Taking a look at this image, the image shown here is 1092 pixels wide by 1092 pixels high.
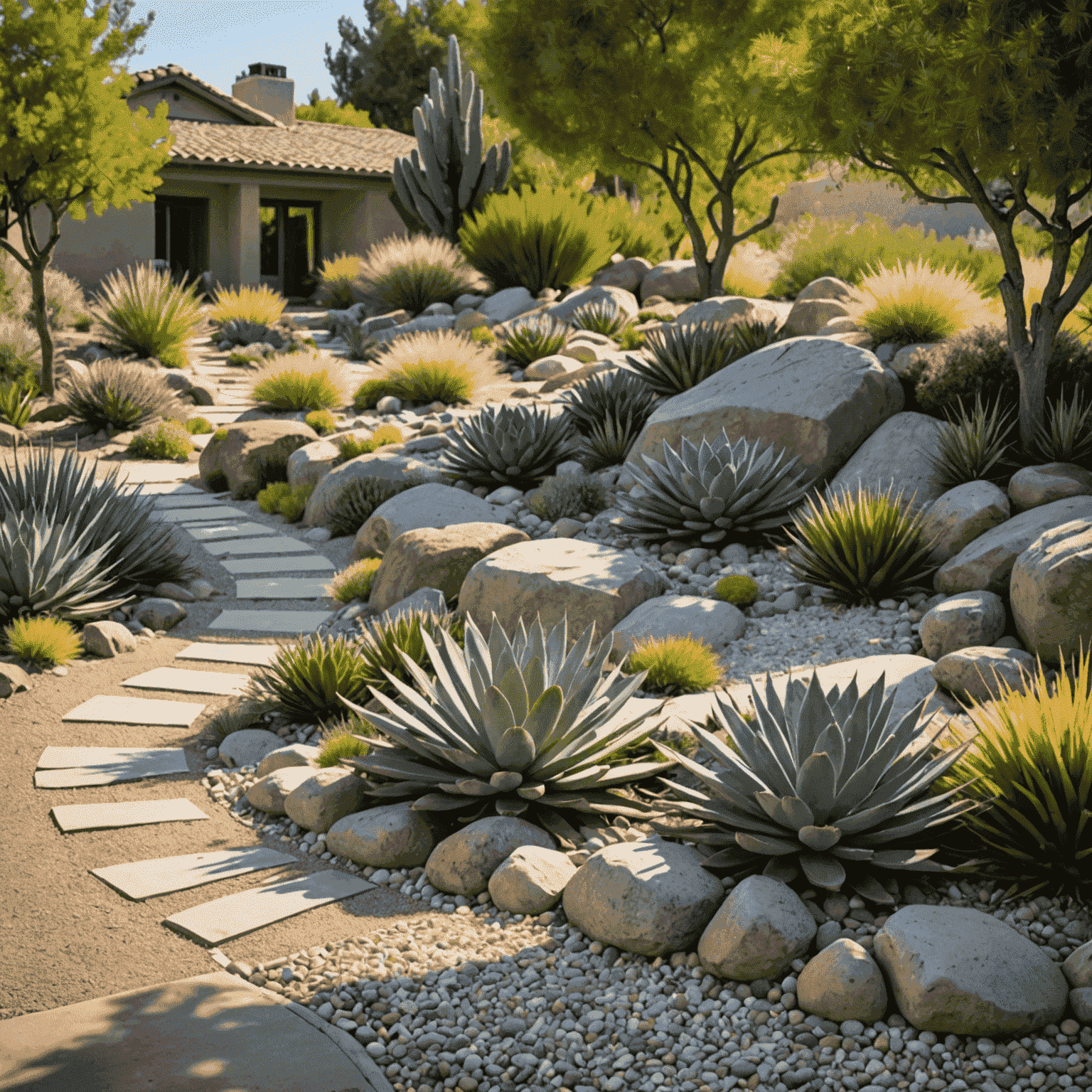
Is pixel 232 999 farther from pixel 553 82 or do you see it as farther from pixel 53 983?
pixel 553 82

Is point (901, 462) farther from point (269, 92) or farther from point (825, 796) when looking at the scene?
point (269, 92)

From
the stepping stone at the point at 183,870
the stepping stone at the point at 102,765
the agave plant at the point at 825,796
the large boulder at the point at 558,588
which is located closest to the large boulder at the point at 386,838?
the stepping stone at the point at 183,870

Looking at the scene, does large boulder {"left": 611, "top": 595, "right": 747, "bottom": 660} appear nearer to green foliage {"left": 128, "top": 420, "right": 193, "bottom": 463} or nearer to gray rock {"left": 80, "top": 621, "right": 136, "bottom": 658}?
gray rock {"left": 80, "top": 621, "right": 136, "bottom": 658}

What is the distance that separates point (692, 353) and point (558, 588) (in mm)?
4225

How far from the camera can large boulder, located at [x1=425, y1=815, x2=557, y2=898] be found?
4.25 meters

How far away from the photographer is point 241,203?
25875 millimetres

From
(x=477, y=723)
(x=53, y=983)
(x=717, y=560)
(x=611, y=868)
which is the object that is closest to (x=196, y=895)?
(x=53, y=983)

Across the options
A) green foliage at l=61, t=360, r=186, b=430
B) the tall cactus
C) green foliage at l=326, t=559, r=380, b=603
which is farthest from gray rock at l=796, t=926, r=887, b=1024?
the tall cactus

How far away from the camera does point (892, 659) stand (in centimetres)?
545

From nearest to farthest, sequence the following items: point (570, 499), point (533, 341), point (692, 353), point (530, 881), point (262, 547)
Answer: point (530, 881), point (570, 499), point (262, 547), point (692, 353), point (533, 341)

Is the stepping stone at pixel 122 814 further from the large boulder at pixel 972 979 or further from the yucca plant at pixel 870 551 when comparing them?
the yucca plant at pixel 870 551

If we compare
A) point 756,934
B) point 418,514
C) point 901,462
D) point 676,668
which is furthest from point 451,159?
point 756,934

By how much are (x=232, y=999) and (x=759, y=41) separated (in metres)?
8.62

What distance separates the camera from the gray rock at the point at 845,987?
316 centimetres
